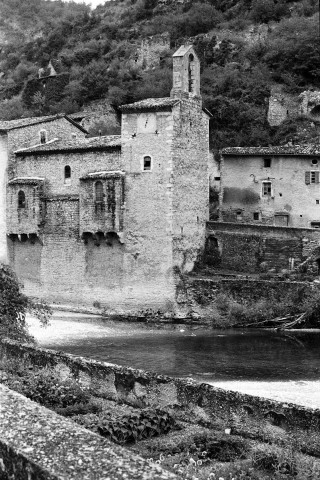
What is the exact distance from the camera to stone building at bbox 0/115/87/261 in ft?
112

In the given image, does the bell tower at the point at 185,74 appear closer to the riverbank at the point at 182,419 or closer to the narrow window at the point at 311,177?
the narrow window at the point at 311,177

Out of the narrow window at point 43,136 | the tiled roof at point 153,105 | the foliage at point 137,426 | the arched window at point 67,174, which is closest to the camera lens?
the foliage at point 137,426

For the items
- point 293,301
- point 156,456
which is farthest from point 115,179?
point 156,456

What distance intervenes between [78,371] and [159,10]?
66.2 m

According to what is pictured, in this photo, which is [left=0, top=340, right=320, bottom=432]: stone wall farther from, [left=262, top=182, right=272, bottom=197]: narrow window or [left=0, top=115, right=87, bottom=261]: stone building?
[left=262, top=182, right=272, bottom=197]: narrow window

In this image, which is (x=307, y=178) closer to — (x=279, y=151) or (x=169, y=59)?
(x=279, y=151)

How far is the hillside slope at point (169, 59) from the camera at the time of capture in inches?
1935

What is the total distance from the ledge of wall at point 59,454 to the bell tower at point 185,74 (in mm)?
25538

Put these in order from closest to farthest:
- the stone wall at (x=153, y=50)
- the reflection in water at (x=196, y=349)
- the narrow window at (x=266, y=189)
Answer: the reflection in water at (x=196, y=349) → the narrow window at (x=266, y=189) → the stone wall at (x=153, y=50)

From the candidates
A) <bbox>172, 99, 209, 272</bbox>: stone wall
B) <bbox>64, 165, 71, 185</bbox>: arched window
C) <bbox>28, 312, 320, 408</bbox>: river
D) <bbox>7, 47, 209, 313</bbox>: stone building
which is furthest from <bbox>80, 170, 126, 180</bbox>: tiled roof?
<bbox>28, 312, 320, 408</bbox>: river

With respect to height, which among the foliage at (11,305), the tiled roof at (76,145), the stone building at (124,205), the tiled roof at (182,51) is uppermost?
the tiled roof at (182,51)

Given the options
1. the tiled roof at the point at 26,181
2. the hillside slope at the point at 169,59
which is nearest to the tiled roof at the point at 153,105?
the tiled roof at the point at 26,181

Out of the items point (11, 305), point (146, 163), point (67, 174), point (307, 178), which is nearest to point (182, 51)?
point (146, 163)

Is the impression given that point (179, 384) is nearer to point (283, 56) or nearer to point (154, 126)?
point (154, 126)
